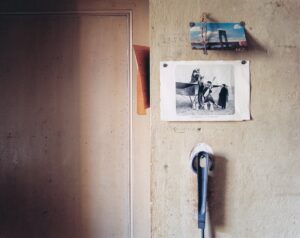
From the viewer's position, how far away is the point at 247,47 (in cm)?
96

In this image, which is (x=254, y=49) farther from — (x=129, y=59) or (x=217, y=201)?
(x=129, y=59)

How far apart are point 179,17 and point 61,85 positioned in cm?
74

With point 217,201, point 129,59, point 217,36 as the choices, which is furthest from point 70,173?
point 217,36

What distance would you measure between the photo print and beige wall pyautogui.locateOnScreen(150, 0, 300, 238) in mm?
24

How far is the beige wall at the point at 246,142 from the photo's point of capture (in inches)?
37.6

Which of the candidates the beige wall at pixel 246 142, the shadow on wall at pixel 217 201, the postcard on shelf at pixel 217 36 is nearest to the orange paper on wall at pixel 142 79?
the beige wall at pixel 246 142

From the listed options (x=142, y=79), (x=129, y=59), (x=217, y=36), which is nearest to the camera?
(x=217, y=36)

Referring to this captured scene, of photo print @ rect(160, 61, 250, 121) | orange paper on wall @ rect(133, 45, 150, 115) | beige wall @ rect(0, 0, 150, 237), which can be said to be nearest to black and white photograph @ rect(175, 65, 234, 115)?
photo print @ rect(160, 61, 250, 121)

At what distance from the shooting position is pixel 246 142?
959mm

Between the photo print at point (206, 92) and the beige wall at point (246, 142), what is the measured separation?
24 millimetres

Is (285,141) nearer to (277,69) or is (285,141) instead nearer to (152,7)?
(277,69)

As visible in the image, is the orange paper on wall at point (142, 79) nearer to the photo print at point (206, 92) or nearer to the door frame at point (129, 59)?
the photo print at point (206, 92)

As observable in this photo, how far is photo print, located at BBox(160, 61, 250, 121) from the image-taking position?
3.12ft

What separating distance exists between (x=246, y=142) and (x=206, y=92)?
0.69 feet
